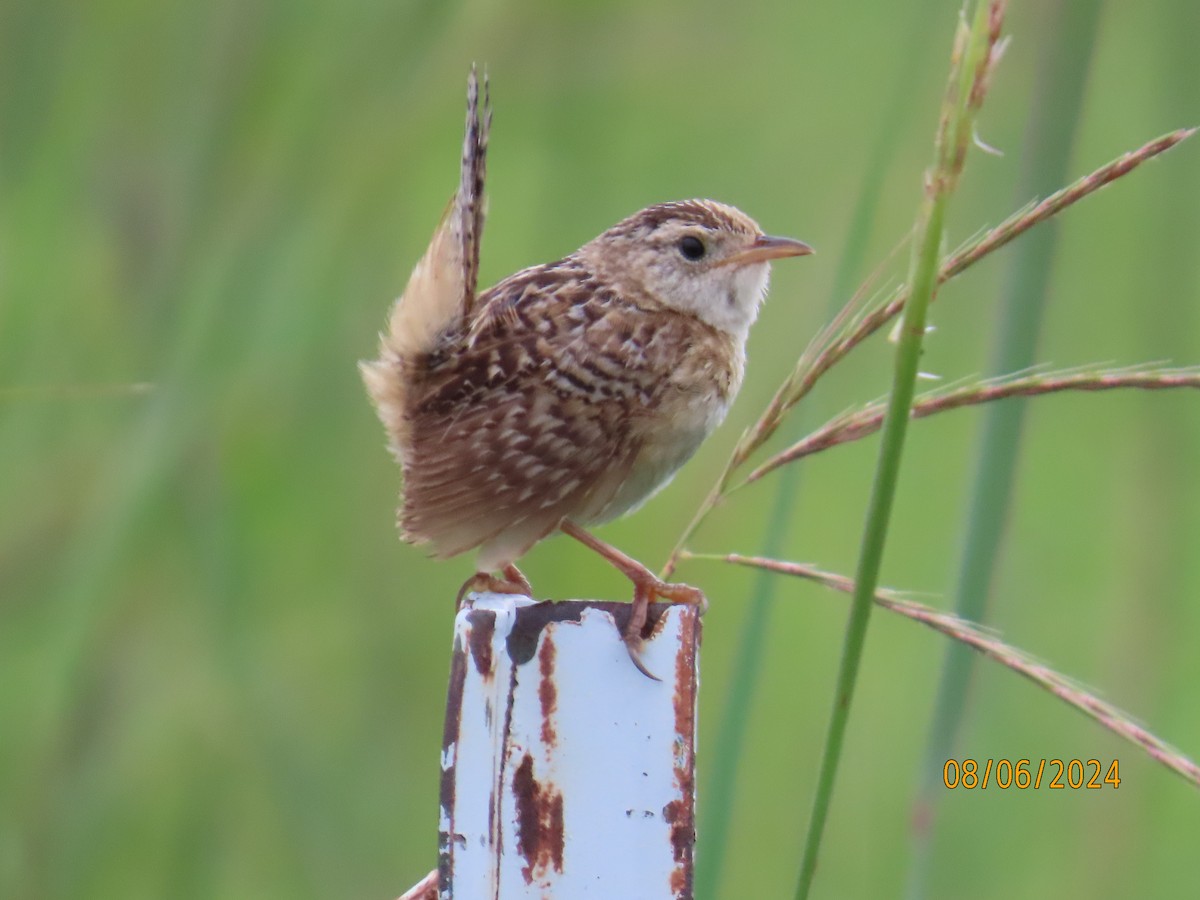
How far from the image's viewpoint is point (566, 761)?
126 cm

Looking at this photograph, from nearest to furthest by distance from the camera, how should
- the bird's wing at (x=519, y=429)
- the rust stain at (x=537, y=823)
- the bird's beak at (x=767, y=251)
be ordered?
the rust stain at (x=537, y=823) < the bird's wing at (x=519, y=429) < the bird's beak at (x=767, y=251)

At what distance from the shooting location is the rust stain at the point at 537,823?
1.24 m

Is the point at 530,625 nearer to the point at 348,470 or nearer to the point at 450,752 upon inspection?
the point at 450,752

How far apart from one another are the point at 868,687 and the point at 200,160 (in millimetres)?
1889

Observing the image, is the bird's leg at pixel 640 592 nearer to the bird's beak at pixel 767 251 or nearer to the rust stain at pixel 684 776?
A: the rust stain at pixel 684 776

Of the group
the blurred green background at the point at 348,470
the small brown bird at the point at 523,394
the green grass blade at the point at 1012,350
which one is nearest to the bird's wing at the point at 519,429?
the small brown bird at the point at 523,394

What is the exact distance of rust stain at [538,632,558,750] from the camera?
1263mm

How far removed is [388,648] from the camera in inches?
102

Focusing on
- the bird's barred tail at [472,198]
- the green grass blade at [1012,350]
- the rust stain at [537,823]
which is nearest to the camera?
the rust stain at [537,823]

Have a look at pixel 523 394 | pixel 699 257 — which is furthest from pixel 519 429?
pixel 699 257

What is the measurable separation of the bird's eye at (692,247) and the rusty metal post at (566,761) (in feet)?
3.64

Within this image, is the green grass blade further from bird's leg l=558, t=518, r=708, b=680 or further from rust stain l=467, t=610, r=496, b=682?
rust stain l=467, t=610, r=496, b=682

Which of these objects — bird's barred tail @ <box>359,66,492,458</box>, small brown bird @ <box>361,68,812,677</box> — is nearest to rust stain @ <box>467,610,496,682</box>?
small brown bird @ <box>361,68,812,677</box>

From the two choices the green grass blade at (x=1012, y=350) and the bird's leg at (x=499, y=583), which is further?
the bird's leg at (x=499, y=583)
